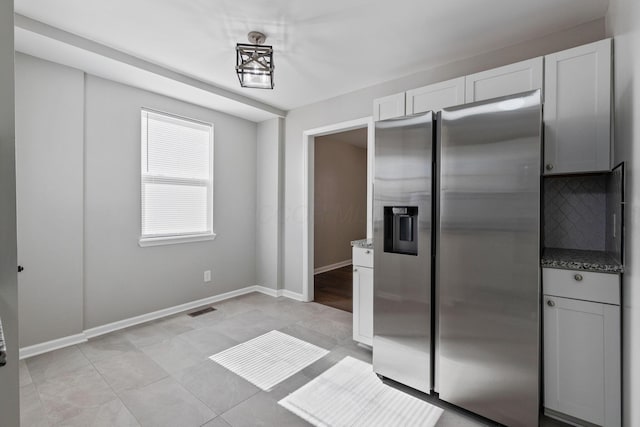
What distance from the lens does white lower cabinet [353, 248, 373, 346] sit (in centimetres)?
254

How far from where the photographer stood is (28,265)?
2453 mm

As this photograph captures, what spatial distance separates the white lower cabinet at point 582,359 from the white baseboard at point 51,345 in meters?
3.67

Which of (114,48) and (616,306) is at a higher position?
(114,48)

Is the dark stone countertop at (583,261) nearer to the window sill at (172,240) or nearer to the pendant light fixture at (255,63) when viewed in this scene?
the pendant light fixture at (255,63)

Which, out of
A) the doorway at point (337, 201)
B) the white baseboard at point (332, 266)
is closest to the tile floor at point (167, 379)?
the doorway at point (337, 201)

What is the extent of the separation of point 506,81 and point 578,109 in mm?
469

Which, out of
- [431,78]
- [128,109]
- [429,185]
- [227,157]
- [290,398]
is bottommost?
[290,398]

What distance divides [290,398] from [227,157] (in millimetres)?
3077

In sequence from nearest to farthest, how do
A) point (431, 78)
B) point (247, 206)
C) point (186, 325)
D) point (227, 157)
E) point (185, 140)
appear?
point (431, 78), point (186, 325), point (185, 140), point (227, 157), point (247, 206)

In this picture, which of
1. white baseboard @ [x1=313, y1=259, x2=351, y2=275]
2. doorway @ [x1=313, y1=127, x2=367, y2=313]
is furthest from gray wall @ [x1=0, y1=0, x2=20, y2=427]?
white baseboard @ [x1=313, y1=259, x2=351, y2=275]

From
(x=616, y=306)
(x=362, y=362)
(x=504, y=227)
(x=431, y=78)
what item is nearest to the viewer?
(x=616, y=306)

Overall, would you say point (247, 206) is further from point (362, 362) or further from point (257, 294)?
point (362, 362)

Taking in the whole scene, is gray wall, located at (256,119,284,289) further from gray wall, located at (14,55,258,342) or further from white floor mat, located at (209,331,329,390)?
white floor mat, located at (209,331,329,390)

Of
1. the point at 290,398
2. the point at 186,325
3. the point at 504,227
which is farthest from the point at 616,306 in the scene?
the point at 186,325
